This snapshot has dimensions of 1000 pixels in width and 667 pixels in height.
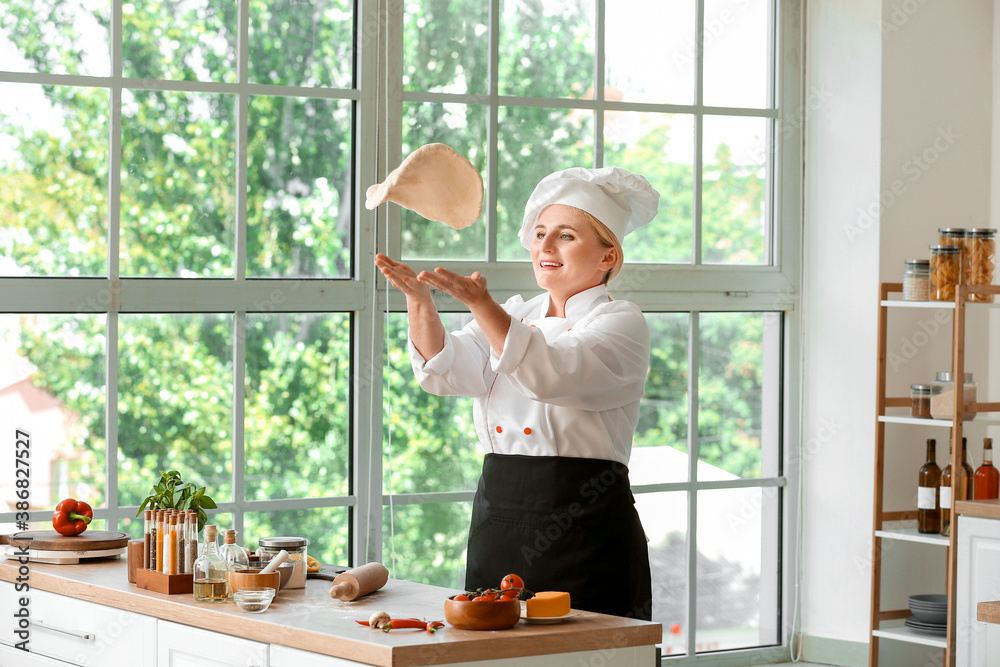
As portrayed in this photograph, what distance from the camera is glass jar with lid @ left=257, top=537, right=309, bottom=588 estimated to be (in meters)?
2.30

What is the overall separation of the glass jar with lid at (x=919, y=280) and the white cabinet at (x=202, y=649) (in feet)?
8.16

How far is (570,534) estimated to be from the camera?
2.47 meters

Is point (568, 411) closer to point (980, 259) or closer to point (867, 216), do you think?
point (980, 259)

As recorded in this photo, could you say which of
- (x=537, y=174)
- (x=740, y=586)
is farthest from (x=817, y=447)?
(x=537, y=174)

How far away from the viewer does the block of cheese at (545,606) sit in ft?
6.50

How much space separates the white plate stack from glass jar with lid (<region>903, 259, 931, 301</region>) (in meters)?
0.96

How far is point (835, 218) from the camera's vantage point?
13.3 ft

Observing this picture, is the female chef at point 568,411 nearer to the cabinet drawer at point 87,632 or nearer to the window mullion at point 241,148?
the cabinet drawer at point 87,632

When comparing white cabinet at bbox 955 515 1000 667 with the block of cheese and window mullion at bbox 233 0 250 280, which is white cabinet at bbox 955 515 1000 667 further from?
window mullion at bbox 233 0 250 280

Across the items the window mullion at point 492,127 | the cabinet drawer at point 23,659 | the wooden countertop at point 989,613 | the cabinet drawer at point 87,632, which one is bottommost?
the cabinet drawer at point 23,659

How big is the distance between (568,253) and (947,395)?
165 cm

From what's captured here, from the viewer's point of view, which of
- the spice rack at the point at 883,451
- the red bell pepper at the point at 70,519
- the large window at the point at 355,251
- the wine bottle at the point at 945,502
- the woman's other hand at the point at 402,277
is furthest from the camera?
the wine bottle at the point at 945,502

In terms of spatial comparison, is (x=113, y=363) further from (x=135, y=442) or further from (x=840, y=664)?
(x=840, y=664)

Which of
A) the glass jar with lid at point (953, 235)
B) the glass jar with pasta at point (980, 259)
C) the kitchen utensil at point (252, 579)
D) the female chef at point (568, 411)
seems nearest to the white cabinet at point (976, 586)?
the glass jar with pasta at point (980, 259)
